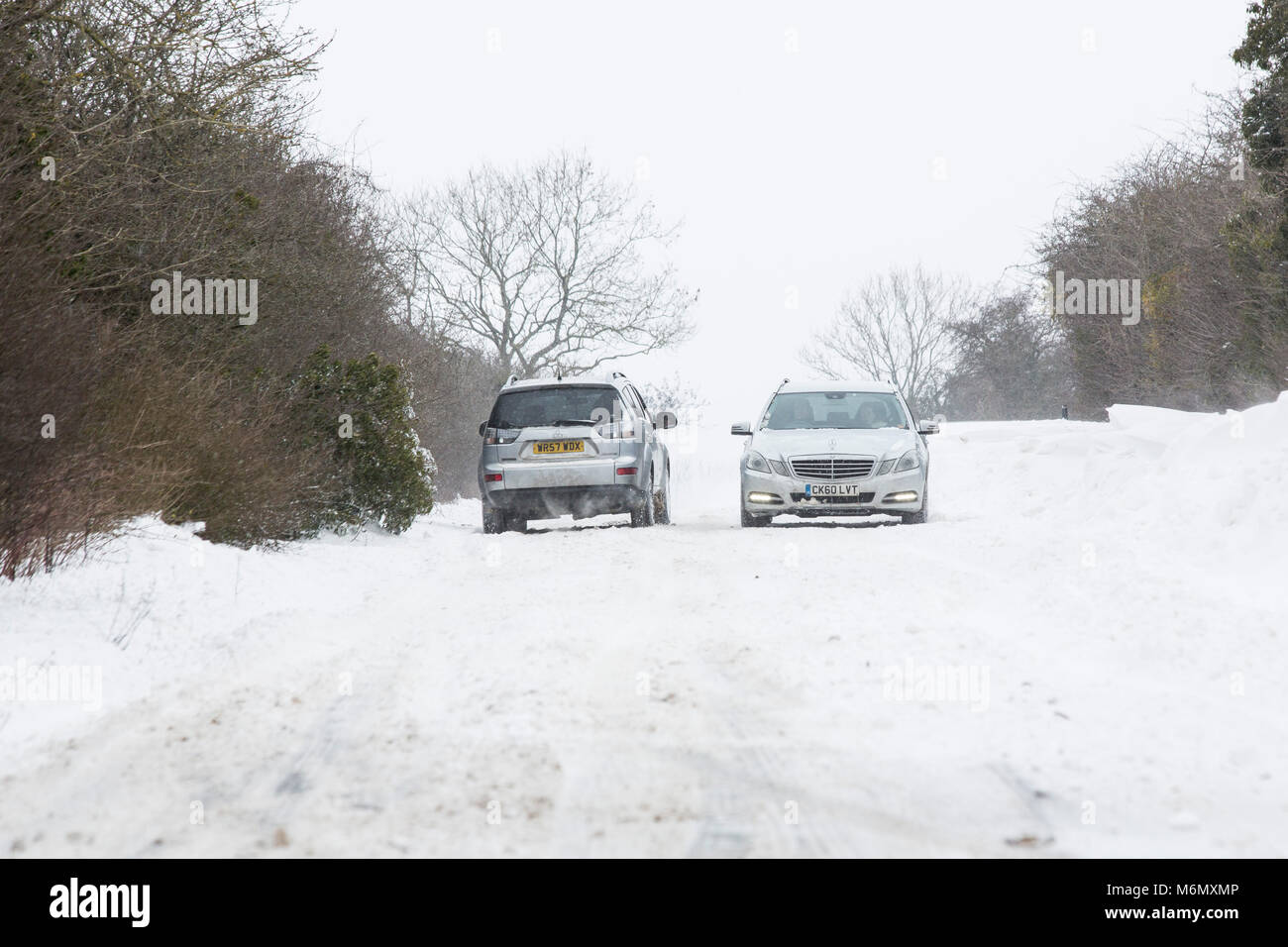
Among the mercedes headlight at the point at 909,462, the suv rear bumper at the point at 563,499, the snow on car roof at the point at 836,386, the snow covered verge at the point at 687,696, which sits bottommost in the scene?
the snow covered verge at the point at 687,696

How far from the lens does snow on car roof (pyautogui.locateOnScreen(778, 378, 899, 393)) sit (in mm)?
15307

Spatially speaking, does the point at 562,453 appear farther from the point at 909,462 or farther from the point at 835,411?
the point at 909,462

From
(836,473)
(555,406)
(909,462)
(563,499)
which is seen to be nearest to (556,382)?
(555,406)

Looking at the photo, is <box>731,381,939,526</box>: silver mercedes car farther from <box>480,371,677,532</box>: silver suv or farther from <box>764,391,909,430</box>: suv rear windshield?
<box>480,371,677,532</box>: silver suv

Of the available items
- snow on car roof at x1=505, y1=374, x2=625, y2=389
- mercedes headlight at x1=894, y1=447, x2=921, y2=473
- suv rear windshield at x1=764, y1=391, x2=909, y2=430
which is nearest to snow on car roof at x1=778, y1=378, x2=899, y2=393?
suv rear windshield at x1=764, y1=391, x2=909, y2=430

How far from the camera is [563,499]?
14109mm

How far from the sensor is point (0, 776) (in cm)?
429

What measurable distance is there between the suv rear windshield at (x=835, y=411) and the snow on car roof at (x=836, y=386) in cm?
8

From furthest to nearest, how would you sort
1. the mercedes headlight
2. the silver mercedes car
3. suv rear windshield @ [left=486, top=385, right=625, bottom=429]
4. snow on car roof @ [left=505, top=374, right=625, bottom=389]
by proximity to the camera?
snow on car roof @ [left=505, top=374, right=625, bottom=389], suv rear windshield @ [left=486, top=385, right=625, bottom=429], the mercedes headlight, the silver mercedes car

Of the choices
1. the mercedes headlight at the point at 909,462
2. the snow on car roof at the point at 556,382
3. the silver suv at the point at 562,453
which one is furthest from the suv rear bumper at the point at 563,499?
the mercedes headlight at the point at 909,462

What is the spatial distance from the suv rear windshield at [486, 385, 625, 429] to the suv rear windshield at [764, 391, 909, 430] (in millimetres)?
2192

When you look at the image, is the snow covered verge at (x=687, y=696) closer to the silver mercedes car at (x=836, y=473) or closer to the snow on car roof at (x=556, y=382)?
the silver mercedes car at (x=836, y=473)

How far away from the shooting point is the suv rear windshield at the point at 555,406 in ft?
46.5
